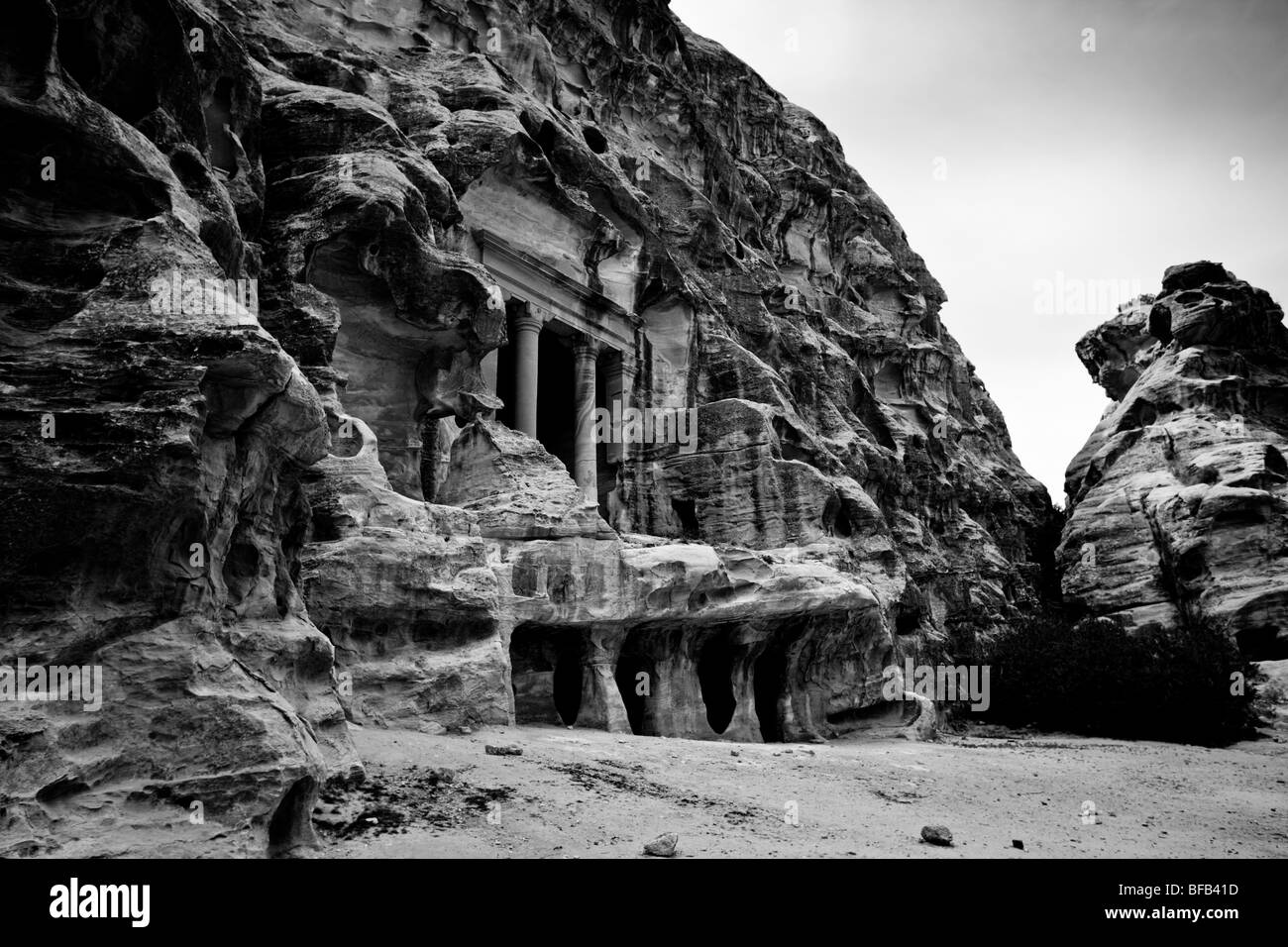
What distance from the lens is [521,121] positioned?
72.2 feet

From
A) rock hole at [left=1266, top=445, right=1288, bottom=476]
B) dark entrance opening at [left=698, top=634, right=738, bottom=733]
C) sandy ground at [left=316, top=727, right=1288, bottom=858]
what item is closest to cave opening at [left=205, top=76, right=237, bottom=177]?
sandy ground at [left=316, top=727, right=1288, bottom=858]

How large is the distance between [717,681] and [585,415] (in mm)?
10051

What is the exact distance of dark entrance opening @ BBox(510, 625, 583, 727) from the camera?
13.5 metres

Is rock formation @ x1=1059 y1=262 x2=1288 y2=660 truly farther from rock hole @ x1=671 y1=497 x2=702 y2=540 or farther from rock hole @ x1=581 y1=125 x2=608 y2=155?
rock hole @ x1=581 y1=125 x2=608 y2=155

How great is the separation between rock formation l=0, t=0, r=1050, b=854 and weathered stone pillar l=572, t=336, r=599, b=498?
0.35 ft

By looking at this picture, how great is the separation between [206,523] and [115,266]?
1773 millimetres

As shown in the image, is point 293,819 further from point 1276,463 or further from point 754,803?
point 1276,463

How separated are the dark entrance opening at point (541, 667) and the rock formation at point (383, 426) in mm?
55

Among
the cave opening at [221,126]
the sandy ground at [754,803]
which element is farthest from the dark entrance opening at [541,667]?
the cave opening at [221,126]

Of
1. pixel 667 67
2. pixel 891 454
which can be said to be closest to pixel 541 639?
pixel 891 454

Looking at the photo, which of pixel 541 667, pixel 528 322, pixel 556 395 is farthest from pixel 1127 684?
pixel 541 667

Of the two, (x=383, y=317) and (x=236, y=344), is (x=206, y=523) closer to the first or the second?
(x=236, y=344)

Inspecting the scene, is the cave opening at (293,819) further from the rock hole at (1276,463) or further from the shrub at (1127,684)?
the rock hole at (1276,463)

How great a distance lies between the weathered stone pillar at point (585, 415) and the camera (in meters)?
24.5
